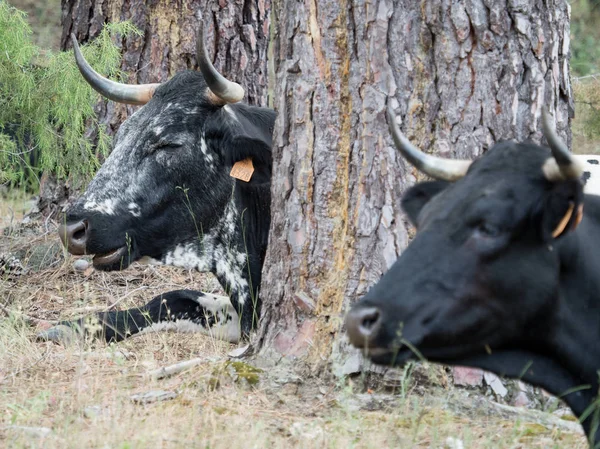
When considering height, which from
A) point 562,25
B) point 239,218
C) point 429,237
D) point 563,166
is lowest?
point 239,218

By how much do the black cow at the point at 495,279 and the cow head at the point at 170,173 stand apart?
2843mm

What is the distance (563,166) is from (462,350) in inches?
30.4

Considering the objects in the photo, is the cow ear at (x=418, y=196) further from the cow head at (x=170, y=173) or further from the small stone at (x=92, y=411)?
the cow head at (x=170, y=173)

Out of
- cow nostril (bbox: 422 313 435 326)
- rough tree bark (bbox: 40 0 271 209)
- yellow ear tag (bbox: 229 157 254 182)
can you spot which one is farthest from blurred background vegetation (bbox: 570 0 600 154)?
cow nostril (bbox: 422 313 435 326)

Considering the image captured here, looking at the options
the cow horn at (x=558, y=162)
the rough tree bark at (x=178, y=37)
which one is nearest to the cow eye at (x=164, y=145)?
the rough tree bark at (x=178, y=37)

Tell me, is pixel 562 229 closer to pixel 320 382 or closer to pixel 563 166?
pixel 563 166

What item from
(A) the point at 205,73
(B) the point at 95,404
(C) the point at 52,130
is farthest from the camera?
(C) the point at 52,130

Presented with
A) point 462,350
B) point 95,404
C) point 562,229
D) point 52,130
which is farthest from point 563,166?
point 52,130

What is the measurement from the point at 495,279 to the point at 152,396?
1.83 meters

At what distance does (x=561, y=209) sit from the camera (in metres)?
3.45

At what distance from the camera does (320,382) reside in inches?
191

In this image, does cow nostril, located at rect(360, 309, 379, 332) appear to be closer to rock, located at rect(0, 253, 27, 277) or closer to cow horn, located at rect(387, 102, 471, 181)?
cow horn, located at rect(387, 102, 471, 181)

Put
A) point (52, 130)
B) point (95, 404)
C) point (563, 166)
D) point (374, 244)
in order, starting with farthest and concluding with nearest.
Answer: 1. point (52, 130)
2. point (374, 244)
3. point (95, 404)
4. point (563, 166)

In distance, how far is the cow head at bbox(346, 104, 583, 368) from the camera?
3.51m
